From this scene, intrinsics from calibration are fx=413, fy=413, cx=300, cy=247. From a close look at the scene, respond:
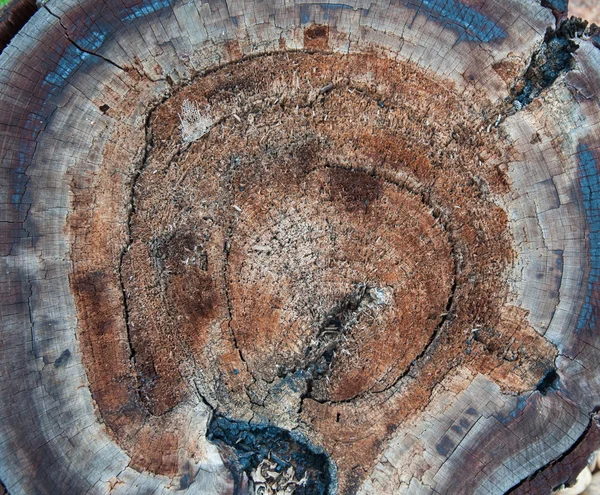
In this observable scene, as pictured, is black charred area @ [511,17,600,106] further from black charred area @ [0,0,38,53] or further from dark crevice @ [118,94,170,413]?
black charred area @ [0,0,38,53]

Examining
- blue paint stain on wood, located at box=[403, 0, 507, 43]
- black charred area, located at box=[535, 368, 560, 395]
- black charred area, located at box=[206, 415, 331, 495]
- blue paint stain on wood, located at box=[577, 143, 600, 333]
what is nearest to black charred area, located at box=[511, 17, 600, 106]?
blue paint stain on wood, located at box=[403, 0, 507, 43]

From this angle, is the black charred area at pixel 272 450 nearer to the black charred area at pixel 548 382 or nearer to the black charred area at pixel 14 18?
the black charred area at pixel 548 382

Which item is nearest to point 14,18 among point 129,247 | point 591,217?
point 129,247

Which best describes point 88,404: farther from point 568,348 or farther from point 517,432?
point 568,348

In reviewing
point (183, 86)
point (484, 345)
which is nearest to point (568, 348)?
point (484, 345)

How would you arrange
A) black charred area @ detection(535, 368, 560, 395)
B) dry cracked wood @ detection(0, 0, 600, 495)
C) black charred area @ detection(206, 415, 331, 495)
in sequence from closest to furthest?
dry cracked wood @ detection(0, 0, 600, 495)
black charred area @ detection(535, 368, 560, 395)
black charred area @ detection(206, 415, 331, 495)

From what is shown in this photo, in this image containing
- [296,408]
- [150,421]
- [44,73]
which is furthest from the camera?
[296,408]

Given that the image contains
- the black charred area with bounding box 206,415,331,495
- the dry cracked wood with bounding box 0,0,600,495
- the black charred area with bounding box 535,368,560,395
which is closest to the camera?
the dry cracked wood with bounding box 0,0,600,495
